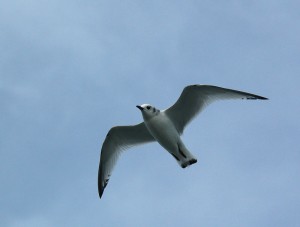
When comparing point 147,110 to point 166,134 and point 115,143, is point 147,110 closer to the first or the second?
point 166,134

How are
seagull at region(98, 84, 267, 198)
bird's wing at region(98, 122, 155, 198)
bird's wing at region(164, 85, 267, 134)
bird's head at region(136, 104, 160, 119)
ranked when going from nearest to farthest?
bird's wing at region(164, 85, 267, 134), seagull at region(98, 84, 267, 198), bird's head at region(136, 104, 160, 119), bird's wing at region(98, 122, 155, 198)

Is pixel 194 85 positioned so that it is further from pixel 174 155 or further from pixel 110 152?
pixel 110 152

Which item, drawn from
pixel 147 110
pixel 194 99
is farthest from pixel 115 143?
pixel 194 99

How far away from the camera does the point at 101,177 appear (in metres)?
21.6

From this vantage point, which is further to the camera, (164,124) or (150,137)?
(150,137)

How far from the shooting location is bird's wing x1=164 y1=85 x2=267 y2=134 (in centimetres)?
1922

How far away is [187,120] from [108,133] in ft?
8.21

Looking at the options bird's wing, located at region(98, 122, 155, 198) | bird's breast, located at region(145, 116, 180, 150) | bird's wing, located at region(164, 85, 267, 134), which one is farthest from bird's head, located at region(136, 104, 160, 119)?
bird's wing, located at region(98, 122, 155, 198)

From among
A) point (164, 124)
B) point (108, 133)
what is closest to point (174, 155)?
point (164, 124)

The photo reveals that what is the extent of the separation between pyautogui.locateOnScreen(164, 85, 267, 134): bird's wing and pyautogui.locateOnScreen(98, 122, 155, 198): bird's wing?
1.22 metres

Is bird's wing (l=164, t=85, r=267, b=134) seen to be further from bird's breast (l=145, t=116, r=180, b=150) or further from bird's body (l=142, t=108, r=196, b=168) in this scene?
bird's breast (l=145, t=116, r=180, b=150)

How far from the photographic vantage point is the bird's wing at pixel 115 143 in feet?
69.2

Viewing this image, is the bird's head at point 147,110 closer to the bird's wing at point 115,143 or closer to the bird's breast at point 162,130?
the bird's breast at point 162,130

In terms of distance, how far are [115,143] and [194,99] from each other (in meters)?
3.10
